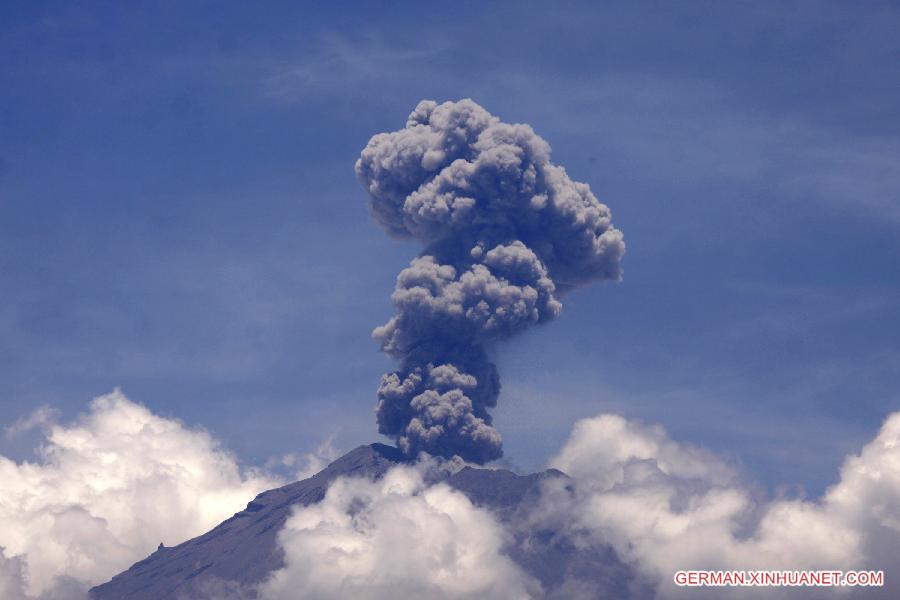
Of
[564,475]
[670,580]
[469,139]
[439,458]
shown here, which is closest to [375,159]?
[469,139]

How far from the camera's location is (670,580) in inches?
5428

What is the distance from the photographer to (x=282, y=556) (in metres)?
142

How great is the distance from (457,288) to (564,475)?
39.4 metres

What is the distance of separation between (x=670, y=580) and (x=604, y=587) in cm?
726

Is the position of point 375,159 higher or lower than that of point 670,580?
higher

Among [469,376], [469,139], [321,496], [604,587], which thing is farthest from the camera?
[321,496]

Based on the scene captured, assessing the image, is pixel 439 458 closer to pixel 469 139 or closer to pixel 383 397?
pixel 383 397

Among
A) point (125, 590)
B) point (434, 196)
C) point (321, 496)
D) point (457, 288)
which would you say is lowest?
point (125, 590)

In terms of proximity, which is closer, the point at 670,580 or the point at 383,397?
the point at 383,397

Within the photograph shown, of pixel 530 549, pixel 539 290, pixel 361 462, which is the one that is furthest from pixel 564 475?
pixel 539 290

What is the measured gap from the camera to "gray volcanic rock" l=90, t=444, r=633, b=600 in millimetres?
139625

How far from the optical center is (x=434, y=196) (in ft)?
417

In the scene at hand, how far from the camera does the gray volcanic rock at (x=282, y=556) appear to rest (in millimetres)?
139625

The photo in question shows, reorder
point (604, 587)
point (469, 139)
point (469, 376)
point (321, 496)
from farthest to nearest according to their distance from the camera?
point (321, 496) → point (604, 587) → point (469, 139) → point (469, 376)
